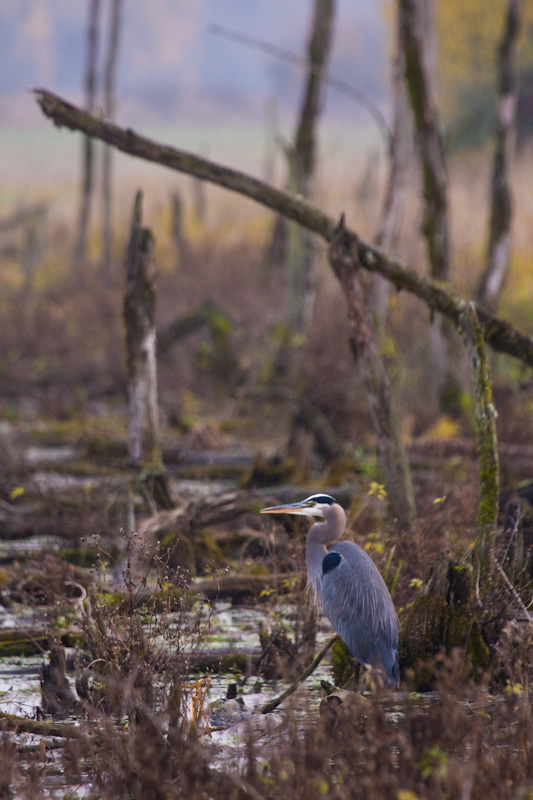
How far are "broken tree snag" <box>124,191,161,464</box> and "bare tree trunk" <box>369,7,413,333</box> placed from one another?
5.48 metres

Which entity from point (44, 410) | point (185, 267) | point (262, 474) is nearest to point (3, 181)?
point (185, 267)

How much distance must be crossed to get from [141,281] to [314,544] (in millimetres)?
3067

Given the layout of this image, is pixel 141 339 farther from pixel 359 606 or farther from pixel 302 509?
pixel 359 606

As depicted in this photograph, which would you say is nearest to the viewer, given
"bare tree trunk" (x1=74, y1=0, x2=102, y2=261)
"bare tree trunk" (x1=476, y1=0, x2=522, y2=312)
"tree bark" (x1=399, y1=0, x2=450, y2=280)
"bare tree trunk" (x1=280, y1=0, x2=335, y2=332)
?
"tree bark" (x1=399, y1=0, x2=450, y2=280)

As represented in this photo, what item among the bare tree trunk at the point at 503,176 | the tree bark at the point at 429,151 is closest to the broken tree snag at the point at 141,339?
the tree bark at the point at 429,151

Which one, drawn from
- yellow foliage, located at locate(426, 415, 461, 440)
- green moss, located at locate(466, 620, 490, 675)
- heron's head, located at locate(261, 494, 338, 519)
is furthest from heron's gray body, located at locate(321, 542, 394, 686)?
yellow foliage, located at locate(426, 415, 461, 440)

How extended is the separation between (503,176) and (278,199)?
6.86m

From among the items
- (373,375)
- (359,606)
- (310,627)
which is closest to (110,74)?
(373,375)

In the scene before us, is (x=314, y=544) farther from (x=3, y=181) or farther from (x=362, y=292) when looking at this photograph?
(x=3, y=181)

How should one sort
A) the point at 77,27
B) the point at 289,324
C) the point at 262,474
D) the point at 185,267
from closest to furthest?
the point at 262,474, the point at 289,324, the point at 185,267, the point at 77,27

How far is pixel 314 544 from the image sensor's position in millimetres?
4473

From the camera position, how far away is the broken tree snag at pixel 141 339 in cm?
696

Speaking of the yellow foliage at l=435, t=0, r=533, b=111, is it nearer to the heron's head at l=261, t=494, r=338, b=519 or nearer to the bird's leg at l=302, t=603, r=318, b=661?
the bird's leg at l=302, t=603, r=318, b=661

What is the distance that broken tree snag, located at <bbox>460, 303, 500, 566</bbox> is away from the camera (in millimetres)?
5109
